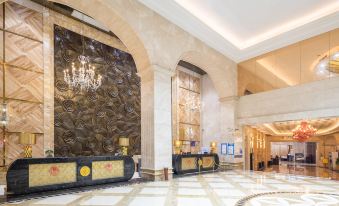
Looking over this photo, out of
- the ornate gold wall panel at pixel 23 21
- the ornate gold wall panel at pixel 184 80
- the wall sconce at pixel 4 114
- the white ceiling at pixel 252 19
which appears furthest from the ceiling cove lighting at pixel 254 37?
the wall sconce at pixel 4 114

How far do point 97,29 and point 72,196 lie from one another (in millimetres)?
7385

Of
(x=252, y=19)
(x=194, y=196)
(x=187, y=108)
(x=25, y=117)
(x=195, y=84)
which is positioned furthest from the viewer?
(x=195, y=84)

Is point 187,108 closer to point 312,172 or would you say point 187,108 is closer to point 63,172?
point 312,172

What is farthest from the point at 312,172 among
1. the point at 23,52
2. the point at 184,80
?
the point at 23,52

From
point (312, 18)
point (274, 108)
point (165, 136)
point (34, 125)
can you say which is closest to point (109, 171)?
point (165, 136)

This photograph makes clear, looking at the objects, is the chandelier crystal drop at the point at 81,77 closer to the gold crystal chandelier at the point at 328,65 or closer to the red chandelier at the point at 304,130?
the gold crystal chandelier at the point at 328,65

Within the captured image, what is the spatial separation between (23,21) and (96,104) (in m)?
3.83

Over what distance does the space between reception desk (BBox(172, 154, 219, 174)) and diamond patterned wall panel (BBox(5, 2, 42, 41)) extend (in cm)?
666

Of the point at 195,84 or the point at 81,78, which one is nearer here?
the point at 81,78

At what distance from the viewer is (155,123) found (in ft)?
25.1

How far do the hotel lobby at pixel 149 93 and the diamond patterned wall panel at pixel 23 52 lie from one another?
35 mm

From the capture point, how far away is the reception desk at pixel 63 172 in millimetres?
5484

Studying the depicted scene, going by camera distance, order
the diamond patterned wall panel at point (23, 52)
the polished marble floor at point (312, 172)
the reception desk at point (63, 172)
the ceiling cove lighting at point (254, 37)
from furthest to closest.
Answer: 1. the polished marble floor at point (312, 172)
2. the ceiling cove lighting at point (254, 37)
3. the diamond patterned wall panel at point (23, 52)
4. the reception desk at point (63, 172)

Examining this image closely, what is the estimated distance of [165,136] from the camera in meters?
7.91
